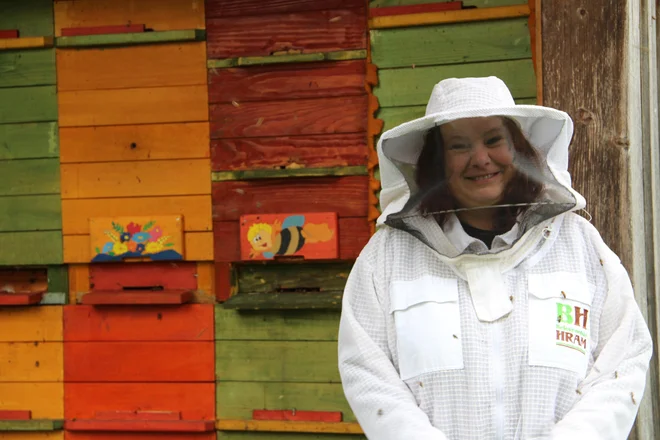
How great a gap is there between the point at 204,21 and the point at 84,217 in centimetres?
110

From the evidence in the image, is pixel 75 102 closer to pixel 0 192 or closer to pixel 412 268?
pixel 0 192

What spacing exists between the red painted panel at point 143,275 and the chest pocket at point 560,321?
2359 millimetres

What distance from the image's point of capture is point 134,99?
4.23 metres

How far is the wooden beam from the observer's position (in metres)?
3.88

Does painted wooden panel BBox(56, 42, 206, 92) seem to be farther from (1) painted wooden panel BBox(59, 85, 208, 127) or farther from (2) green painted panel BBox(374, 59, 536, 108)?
(2) green painted panel BBox(374, 59, 536, 108)

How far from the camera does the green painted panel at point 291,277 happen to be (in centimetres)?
411

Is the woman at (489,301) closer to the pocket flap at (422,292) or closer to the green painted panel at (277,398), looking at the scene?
the pocket flap at (422,292)

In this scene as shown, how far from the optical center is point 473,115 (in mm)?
2217

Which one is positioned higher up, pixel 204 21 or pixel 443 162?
pixel 204 21

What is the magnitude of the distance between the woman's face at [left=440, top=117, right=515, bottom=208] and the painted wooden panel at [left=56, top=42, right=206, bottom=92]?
7.00ft

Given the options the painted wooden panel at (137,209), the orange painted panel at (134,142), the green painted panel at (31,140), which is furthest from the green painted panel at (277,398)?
the green painted panel at (31,140)

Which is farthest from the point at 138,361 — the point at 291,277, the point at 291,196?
the point at 291,196

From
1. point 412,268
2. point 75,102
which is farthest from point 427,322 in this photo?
point 75,102

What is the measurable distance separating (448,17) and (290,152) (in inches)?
36.9
